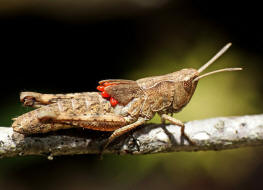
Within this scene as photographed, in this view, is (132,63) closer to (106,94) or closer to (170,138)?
(106,94)

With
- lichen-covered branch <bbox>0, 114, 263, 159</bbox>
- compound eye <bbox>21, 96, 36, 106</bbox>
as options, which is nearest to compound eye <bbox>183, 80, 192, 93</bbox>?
lichen-covered branch <bbox>0, 114, 263, 159</bbox>

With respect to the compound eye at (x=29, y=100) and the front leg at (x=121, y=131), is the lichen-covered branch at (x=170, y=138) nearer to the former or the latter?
the front leg at (x=121, y=131)

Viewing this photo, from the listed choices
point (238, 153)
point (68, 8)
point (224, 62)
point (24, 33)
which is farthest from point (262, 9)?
point (24, 33)

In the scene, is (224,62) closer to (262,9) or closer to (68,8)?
(262,9)

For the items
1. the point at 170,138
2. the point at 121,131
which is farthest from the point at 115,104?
the point at 170,138

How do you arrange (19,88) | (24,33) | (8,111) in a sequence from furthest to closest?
(24,33)
(19,88)
(8,111)

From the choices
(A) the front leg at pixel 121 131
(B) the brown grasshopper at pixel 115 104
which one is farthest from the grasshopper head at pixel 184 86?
(A) the front leg at pixel 121 131

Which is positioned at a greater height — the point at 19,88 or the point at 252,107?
the point at 19,88
